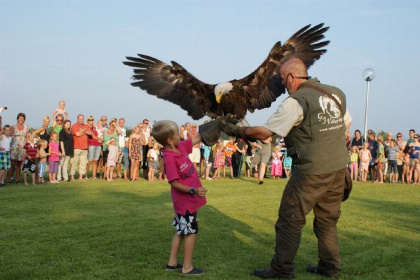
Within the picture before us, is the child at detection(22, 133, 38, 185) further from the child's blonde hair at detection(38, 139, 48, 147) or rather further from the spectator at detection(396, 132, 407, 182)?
the spectator at detection(396, 132, 407, 182)

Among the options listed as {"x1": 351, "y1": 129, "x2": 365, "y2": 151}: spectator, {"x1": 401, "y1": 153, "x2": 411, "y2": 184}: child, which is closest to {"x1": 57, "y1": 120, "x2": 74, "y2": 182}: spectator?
{"x1": 351, "y1": 129, "x2": 365, "y2": 151}: spectator

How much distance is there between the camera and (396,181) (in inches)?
742

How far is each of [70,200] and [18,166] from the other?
4776mm

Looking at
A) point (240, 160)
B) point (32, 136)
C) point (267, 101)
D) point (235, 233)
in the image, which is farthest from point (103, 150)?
point (235, 233)

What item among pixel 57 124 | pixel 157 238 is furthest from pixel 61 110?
pixel 157 238

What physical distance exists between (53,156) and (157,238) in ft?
29.2

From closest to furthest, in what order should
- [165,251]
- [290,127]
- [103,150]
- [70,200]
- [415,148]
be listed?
1. [290,127]
2. [165,251]
3. [70,200]
4. [103,150]
5. [415,148]

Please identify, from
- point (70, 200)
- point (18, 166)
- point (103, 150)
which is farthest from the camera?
point (103, 150)

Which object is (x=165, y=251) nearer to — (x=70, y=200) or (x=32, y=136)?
(x=70, y=200)

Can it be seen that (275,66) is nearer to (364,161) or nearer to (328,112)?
(328,112)

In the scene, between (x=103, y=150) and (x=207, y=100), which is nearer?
(x=207, y=100)

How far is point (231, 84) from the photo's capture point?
32.2ft

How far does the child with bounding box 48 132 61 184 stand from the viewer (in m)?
14.2

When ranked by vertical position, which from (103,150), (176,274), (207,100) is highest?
(207,100)
